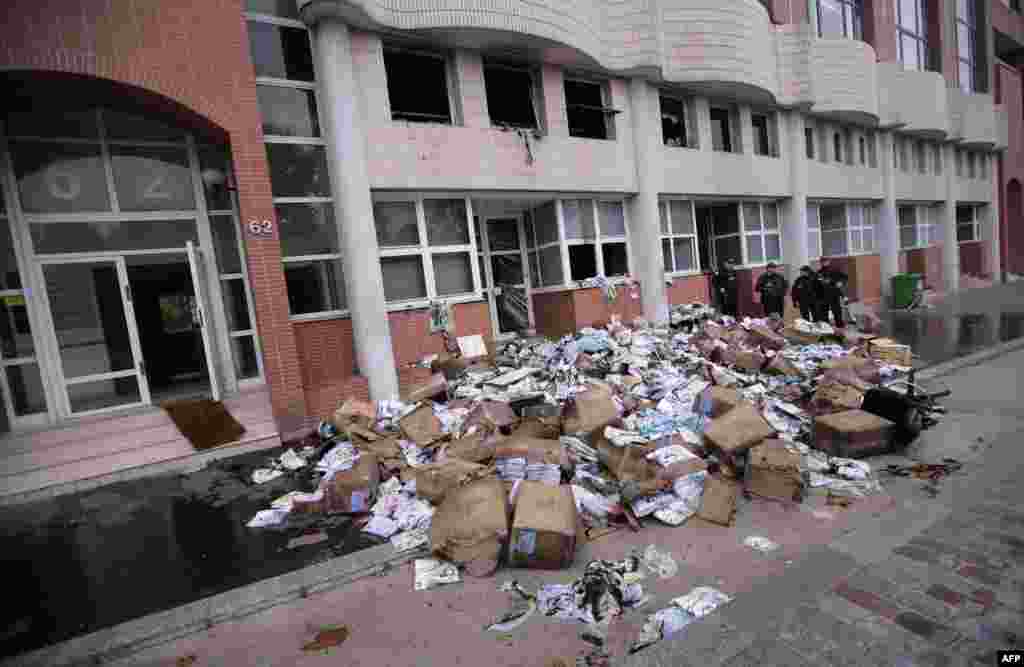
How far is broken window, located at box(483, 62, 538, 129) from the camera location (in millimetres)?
8594

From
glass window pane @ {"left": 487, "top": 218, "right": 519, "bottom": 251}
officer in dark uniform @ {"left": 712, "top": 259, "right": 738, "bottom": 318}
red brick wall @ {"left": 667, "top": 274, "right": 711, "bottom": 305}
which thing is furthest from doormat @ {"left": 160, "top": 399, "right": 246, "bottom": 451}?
officer in dark uniform @ {"left": 712, "top": 259, "right": 738, "bottom": 318}

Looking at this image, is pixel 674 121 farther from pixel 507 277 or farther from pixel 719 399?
pixel 719 399

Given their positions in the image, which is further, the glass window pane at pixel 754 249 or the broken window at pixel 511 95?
the glass window pane at pixel 754 249

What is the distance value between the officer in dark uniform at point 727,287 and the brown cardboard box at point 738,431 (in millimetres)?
7702

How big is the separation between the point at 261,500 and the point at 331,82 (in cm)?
588

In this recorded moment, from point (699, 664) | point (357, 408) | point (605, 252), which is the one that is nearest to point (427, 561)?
point (699, 664)

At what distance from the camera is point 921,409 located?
15.1 feet

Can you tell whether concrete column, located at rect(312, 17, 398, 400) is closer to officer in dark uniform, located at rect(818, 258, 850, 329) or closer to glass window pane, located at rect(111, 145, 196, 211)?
glass window pane, located at rect(111, 145, 196, 211)

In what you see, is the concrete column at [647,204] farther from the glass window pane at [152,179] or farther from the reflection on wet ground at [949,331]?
the glass window pane at [152,179]

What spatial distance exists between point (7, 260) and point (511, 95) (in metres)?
8.08

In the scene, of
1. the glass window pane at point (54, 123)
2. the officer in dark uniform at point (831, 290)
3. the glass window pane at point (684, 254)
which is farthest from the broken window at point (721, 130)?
the glass window pane at point (54, 123)

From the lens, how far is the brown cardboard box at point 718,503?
11.3 feet

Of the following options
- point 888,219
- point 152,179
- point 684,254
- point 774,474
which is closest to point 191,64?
point 152,179

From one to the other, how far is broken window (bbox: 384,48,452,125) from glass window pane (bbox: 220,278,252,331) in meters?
3.80
